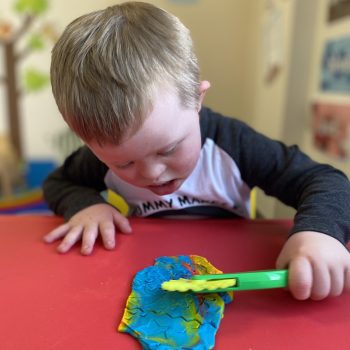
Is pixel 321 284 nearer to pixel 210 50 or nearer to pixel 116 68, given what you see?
pixel 116 68

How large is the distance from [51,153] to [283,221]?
177cm

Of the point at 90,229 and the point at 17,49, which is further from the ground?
the point at 17,49

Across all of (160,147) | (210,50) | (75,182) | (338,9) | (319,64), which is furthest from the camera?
(210,50)

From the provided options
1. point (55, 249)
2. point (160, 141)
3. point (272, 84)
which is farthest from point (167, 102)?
point (272, 84)

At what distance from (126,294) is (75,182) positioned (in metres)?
0.34

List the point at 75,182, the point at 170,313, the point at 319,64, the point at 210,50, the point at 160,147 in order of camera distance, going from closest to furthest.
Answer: the point at 170,313, the point at 160,147, the point at 75,182, the point at 319,64, the point at 210,50

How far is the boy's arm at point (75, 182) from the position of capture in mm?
574

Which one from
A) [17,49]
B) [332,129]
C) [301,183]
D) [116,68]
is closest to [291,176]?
[301,183]

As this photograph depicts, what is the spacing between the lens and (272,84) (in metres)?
1.52

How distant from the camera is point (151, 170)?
0.42 meters

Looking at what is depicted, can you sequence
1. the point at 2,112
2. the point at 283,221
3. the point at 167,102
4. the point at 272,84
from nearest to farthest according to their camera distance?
the point at 167,102
the point at 283,221
the point at 272,84
the point at 2,112

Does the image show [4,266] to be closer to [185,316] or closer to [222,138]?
[185,316]

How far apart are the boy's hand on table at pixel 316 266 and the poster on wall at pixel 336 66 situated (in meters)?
0.81

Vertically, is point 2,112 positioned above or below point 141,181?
below
